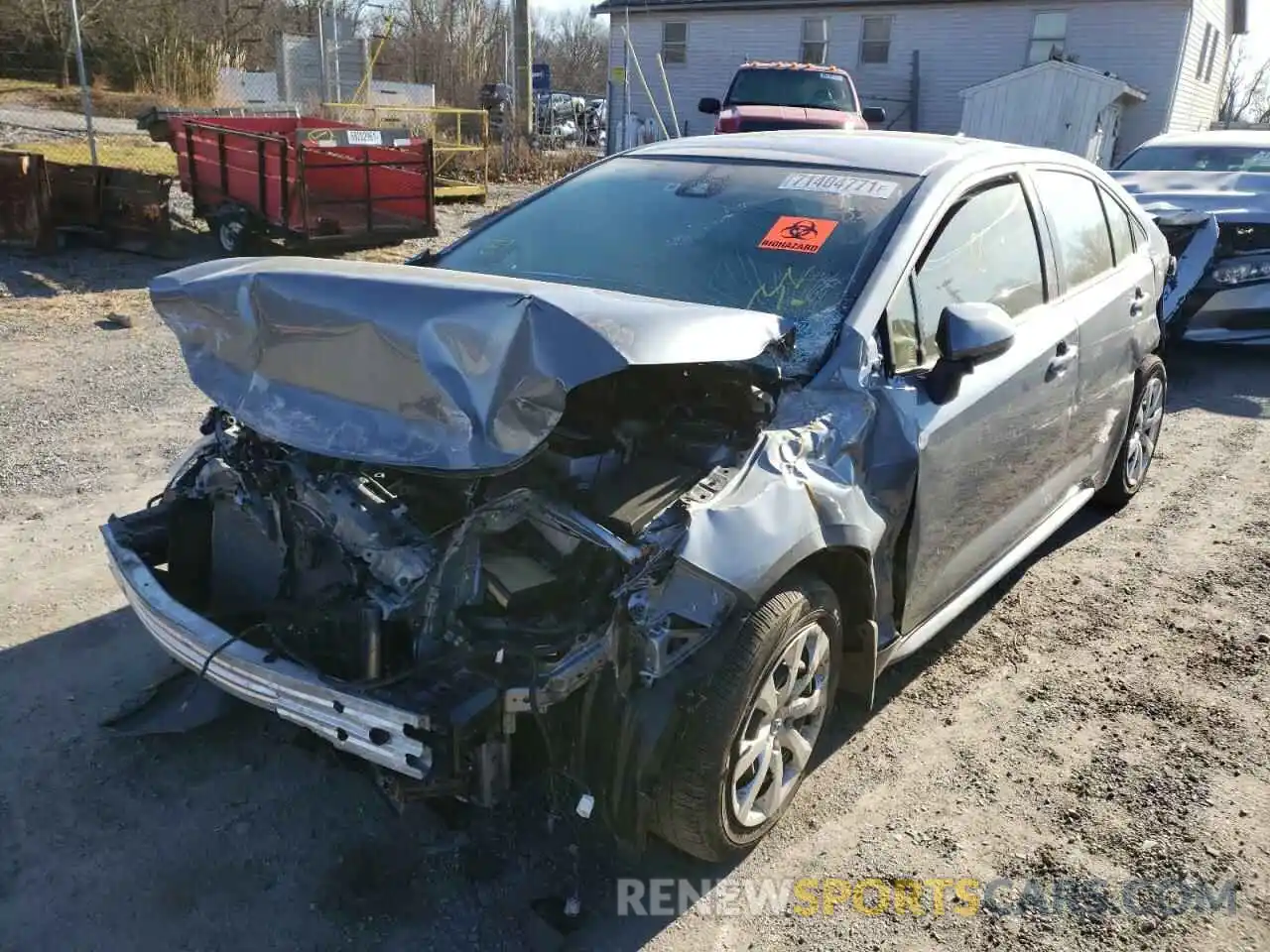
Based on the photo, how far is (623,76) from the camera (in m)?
24.8

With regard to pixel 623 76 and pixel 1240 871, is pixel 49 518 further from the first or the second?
pixel 623 76

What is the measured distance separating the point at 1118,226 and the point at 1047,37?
2180 cm

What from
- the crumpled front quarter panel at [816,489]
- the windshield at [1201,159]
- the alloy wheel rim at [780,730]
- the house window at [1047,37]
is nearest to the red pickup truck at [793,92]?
the windshield at [1201,159]

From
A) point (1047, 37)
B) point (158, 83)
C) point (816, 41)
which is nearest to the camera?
point (1047, 37)

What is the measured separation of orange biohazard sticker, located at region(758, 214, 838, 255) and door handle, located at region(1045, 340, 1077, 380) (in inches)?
41.9

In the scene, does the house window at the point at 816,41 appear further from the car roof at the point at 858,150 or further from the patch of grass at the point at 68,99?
the car roof at the point at 858,150

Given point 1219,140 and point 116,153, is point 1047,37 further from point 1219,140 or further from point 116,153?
point 116,153

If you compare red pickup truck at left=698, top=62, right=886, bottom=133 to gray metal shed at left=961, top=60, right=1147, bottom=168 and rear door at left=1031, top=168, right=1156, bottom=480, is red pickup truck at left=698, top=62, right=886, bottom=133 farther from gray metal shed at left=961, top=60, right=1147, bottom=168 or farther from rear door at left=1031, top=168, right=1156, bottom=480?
rear door at left=1031, top=168, right=1156, bottom=480

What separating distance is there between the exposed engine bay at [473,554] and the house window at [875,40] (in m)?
25.3

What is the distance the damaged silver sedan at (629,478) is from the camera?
98.2 inches

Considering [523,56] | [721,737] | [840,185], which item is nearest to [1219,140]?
[840,185]

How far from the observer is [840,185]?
364 centimetres

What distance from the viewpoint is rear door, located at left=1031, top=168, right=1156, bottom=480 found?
4.14 metres

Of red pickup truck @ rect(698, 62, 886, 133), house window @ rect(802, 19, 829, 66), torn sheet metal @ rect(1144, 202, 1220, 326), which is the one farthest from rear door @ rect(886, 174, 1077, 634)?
house window @ rect(802, 19, 829, 66)
